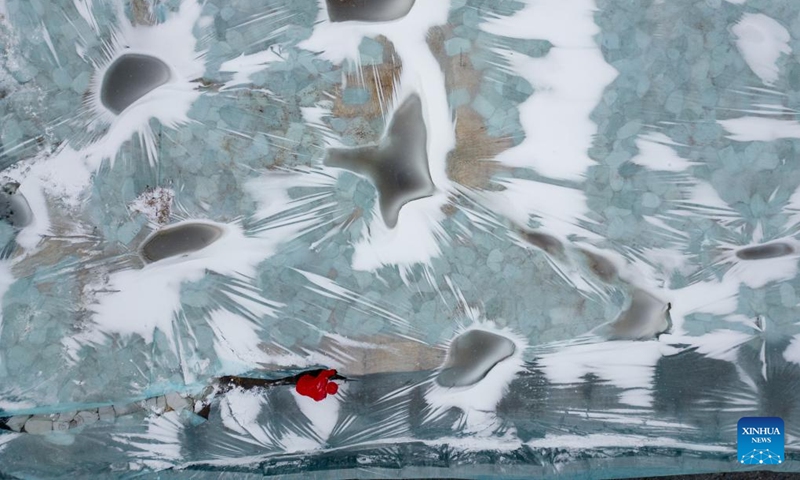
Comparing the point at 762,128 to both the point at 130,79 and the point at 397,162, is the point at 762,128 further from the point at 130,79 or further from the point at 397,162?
the point at 130,79

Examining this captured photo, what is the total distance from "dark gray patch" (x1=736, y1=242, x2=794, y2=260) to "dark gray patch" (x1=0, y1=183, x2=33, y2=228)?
5.04 ft

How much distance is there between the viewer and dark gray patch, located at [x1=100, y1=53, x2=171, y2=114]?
104 centimetres

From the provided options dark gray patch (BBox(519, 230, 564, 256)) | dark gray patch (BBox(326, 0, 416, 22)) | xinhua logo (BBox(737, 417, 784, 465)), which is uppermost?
dark gray patch (BBox(326, 0, 416, 22))

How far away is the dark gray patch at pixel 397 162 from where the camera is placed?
1.05 m

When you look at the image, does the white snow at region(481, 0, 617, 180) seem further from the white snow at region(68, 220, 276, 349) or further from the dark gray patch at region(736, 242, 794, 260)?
the white snow at region(68, 220, 276, 349)

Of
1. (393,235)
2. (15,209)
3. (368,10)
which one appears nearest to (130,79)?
(15,209)

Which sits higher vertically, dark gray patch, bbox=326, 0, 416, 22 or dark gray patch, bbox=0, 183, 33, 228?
dark gray patch, bbox=326, 0, 416, 22

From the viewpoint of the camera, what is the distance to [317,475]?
3.48ft

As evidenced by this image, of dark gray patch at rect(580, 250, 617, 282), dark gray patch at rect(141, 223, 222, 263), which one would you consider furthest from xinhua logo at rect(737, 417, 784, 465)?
dark gray patch at rect(141, 223, 222, 263)

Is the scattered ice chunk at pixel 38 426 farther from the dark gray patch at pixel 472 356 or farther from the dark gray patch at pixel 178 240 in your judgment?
the dark gray patch at pixel 472 356

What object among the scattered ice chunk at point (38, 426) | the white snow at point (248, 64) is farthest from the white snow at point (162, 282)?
the white snow at point (248, 64)

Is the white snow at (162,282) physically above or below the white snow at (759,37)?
below

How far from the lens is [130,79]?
1.05 meters

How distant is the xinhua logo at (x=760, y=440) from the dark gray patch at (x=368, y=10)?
1176 millimetres
